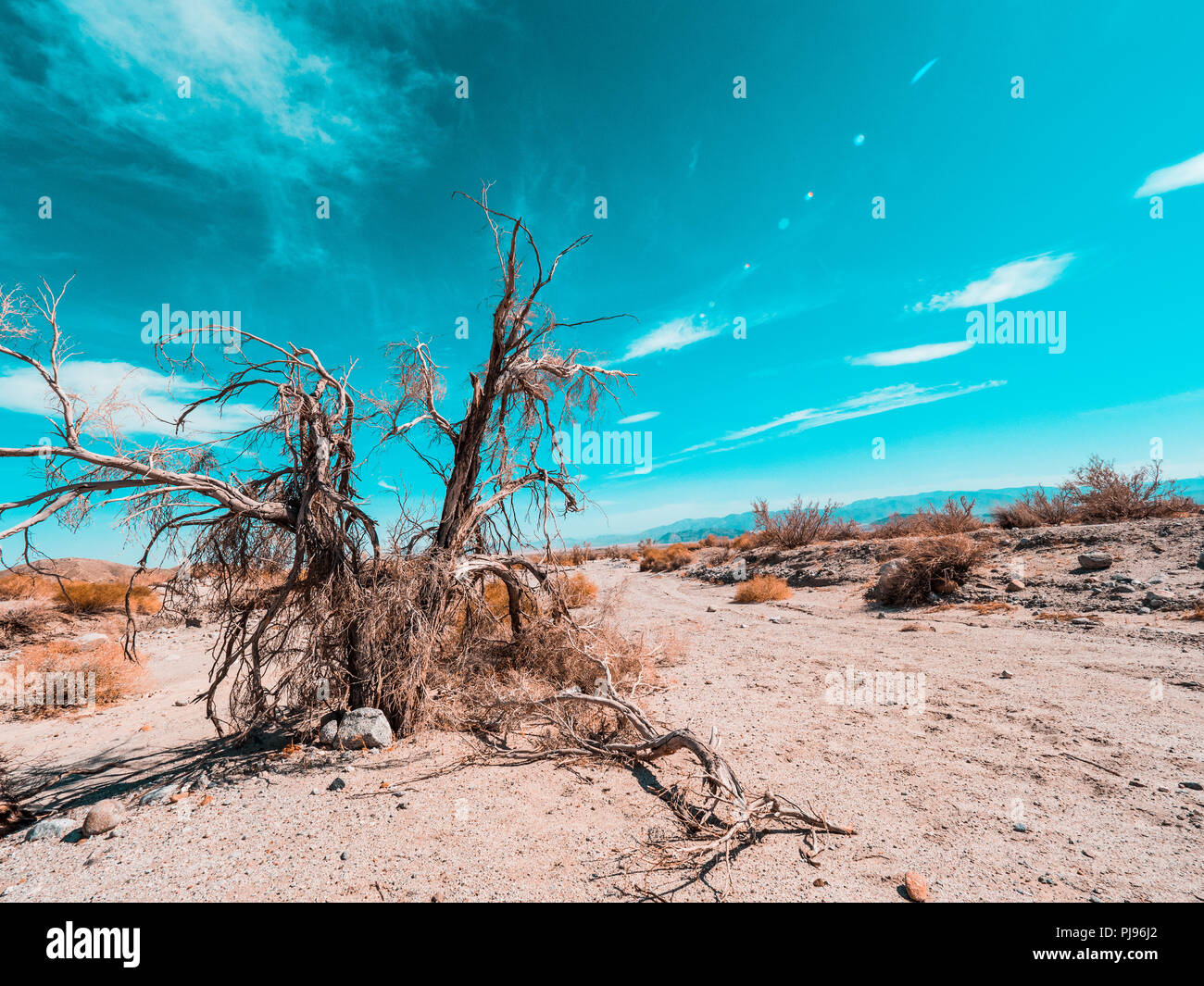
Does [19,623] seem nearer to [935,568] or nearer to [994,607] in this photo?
[935,568]

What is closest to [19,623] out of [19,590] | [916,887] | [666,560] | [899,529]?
[19,590]

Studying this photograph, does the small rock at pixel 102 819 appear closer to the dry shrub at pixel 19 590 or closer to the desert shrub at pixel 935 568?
the desert shrub at pixel 935 568

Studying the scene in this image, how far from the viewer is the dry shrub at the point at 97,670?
26.5 ft

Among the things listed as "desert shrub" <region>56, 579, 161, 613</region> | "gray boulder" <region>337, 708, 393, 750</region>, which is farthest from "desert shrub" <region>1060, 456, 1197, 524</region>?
"desert shrub" <region>56, 579, 161, 613</region>

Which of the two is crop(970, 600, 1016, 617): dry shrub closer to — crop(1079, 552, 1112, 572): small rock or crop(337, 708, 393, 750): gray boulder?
crop(1079, 552, 1112, 572): small rock

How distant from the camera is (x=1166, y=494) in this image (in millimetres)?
12695

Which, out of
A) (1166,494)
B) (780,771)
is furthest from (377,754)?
(1166,494)

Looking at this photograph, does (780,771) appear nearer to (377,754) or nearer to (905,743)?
(905,743)

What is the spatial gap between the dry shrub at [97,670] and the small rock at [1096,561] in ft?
55.1

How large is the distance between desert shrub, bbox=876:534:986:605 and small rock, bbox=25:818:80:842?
13312 millimetres

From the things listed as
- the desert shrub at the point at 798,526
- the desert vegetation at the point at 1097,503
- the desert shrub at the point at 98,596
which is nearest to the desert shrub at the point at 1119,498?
the desert vegetation at the point at 1097,503

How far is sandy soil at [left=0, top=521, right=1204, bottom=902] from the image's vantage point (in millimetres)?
2926

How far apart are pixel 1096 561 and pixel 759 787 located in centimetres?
1022
